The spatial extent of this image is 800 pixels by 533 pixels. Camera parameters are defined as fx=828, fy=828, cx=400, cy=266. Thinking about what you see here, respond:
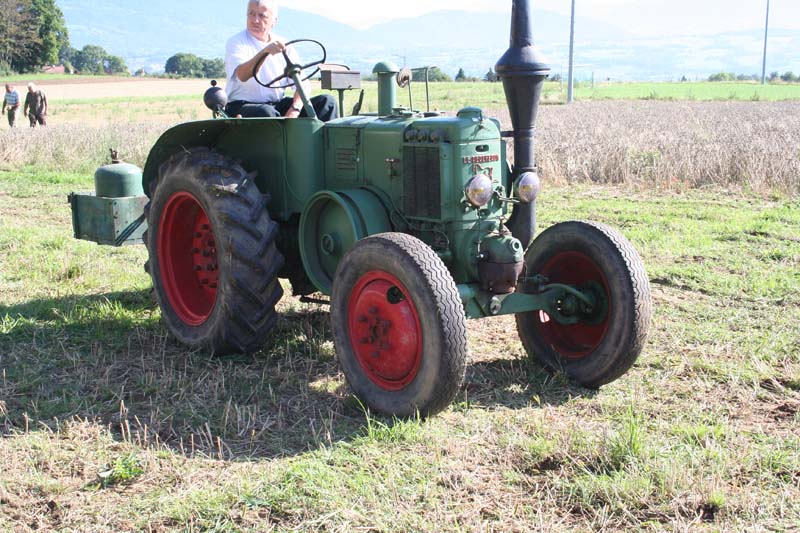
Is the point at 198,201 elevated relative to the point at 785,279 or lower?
elevated

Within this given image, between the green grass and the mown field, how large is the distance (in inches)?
0.5

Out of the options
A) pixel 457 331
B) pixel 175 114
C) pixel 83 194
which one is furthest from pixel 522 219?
pixel 175 114

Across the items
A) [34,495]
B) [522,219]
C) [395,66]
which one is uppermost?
[395,66]

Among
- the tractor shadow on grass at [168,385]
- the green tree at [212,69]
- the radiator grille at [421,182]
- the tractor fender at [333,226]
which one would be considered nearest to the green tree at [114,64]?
the green tree at [212,69]

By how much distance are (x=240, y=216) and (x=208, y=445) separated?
1380 millimetres

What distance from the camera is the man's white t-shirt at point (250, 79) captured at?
5219 millimetres

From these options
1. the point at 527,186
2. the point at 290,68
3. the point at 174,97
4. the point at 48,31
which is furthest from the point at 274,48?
the point at 48,31

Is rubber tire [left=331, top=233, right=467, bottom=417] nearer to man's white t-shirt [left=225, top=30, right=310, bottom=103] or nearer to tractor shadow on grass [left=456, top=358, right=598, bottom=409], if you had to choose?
tractor shadow on grass [left=456, top=358, right=598, bottom=409]

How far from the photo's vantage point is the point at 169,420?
3.95 metres

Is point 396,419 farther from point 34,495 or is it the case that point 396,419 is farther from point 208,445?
point 34,495

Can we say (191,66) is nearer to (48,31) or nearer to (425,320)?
(48,31)

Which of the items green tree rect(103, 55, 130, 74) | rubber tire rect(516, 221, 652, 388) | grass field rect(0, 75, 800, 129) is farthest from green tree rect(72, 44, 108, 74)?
rubber tire rect(516, 221, 652, 388)

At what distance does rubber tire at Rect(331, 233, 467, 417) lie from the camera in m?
3.64

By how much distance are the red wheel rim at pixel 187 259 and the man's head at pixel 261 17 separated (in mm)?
1183
